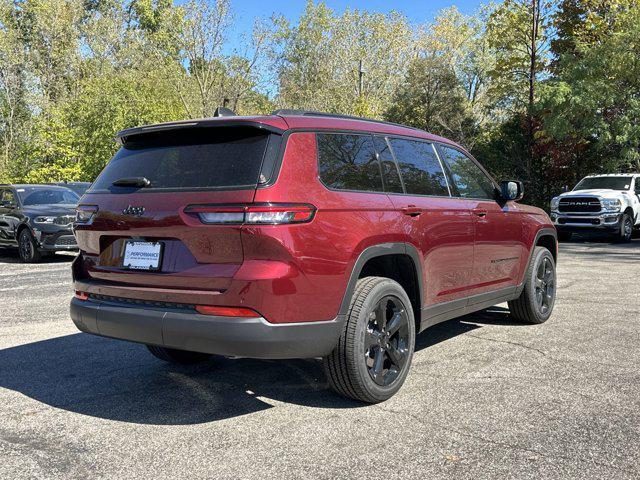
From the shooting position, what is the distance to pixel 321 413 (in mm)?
3629

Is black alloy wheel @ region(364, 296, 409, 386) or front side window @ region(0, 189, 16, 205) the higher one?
front side window @ region(0, 189, 16, 205)

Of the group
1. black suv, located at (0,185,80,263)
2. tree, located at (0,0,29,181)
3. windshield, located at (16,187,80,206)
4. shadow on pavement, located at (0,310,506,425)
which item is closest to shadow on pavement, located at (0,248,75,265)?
black suv, located at (0,185,80,263)

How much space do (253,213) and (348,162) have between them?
91 centimetres

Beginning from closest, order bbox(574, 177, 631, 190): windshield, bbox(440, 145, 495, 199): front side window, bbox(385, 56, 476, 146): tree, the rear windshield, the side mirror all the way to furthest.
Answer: the rear windshield < bbox(440, 145, 495, 199): front side window < the side mirror < bbox(574, 177, 631, 190): windshield < bbox(385, 56, 476, 146): tree

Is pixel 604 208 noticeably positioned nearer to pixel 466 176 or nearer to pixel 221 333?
pixel 466 176

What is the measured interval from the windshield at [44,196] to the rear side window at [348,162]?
1107 cm

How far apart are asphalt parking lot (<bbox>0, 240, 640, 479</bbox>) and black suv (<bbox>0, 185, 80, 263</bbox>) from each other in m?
7.28

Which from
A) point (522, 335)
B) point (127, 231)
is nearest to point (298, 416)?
point (127, 231)

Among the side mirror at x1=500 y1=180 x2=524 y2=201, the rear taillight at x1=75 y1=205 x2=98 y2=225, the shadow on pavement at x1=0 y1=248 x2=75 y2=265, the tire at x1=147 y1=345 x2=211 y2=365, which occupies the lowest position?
the shadow on pavement at x1=0 y1=248 x2=75 y2=265

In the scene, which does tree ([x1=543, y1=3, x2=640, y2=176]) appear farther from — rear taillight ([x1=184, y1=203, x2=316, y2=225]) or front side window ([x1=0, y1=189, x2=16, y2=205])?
rear taillight ([x1=184, y1=203, x2=316, y2=225])

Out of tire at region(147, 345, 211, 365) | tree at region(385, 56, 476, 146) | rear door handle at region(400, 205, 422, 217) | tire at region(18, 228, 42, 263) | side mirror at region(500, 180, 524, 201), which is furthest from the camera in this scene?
tree at region(385, 56, 476, 146)

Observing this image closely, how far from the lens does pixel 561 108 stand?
21.0 m

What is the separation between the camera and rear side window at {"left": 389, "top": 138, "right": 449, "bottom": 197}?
4.32m

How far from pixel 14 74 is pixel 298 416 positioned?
3246cm
